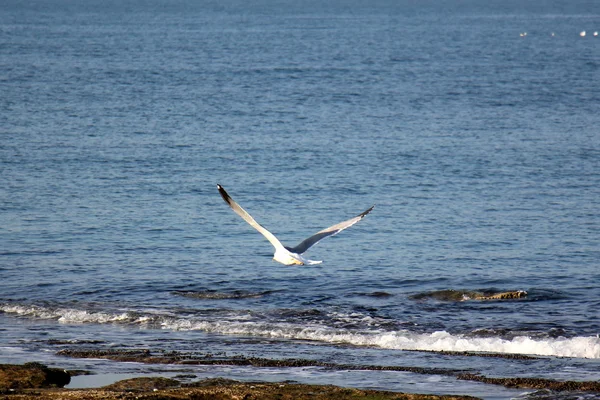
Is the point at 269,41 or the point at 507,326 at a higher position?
the point at 269,41

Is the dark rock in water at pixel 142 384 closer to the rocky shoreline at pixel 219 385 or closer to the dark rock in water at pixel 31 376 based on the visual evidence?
the rocky shoreline at pixel 219 385

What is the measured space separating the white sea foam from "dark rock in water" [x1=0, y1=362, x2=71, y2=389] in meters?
5.76

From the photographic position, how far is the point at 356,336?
20406 millimetres

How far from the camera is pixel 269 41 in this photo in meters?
121

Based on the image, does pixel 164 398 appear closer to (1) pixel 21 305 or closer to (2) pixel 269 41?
(1) pixel 21 305

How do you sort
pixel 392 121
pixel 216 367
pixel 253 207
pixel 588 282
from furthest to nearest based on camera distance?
pixel 392 121 < pixel 253 207 < pixel 588 282 < pixel 216 367

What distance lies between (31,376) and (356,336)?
7.63 m

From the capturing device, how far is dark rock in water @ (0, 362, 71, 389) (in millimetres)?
14766

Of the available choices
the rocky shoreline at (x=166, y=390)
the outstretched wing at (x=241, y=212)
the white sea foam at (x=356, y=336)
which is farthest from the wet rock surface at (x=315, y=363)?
the outstretched wing at (x=241, y=212)

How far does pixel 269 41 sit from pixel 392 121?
66731mm

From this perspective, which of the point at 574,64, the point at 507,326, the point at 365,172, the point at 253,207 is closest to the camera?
the point at 507,326

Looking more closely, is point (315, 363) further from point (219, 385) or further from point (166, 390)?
point (166, 390)

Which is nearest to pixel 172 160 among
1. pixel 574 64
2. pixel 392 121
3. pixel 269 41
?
pixel 392 121

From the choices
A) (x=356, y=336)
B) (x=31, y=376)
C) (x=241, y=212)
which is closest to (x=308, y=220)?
(x=356, y=336)
